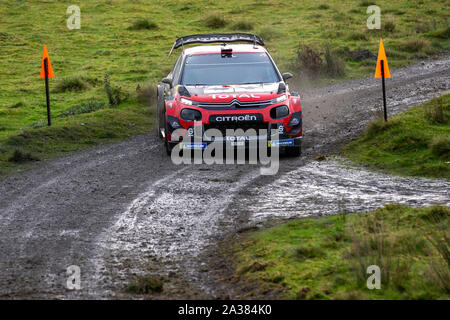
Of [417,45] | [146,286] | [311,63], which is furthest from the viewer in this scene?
[417,45]

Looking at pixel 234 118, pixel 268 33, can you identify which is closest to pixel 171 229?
pixel 234 118

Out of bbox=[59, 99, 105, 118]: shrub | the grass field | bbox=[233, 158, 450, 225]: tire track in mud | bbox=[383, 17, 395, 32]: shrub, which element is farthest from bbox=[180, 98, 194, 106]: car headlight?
bbox=[383, 17, 395, 32]: shrub

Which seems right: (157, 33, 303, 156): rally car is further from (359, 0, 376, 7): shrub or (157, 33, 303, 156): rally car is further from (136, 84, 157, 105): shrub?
(359, 0, 376, 7): shrub

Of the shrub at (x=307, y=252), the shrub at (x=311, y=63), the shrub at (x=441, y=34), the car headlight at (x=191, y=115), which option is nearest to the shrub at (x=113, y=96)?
the shrub at (x=311, y=63)

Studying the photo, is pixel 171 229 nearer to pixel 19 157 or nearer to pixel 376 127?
pixel 19 157

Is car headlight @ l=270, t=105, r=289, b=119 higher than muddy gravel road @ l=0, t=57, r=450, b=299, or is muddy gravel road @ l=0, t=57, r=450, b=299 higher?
car headlight @ l=270, t=105, r=289, b=119

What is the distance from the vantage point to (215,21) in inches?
1278

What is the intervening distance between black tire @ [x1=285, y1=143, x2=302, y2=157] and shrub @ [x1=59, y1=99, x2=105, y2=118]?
721 centimetres

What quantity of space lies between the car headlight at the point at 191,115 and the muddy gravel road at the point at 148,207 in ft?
2.62

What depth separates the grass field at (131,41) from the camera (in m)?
17.1

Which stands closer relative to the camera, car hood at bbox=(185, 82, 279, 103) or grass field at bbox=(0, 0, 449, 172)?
car hood at bbox=(185, 82, 279, 103)

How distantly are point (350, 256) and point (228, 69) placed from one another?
298 inches

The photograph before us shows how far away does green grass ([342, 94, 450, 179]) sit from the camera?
11055 mm

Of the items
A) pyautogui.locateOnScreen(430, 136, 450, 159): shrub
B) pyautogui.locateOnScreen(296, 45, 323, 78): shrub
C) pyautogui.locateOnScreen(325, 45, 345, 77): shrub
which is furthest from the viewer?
pyautogui.locateOnScreen(325, 45, 345, 77): shrub
